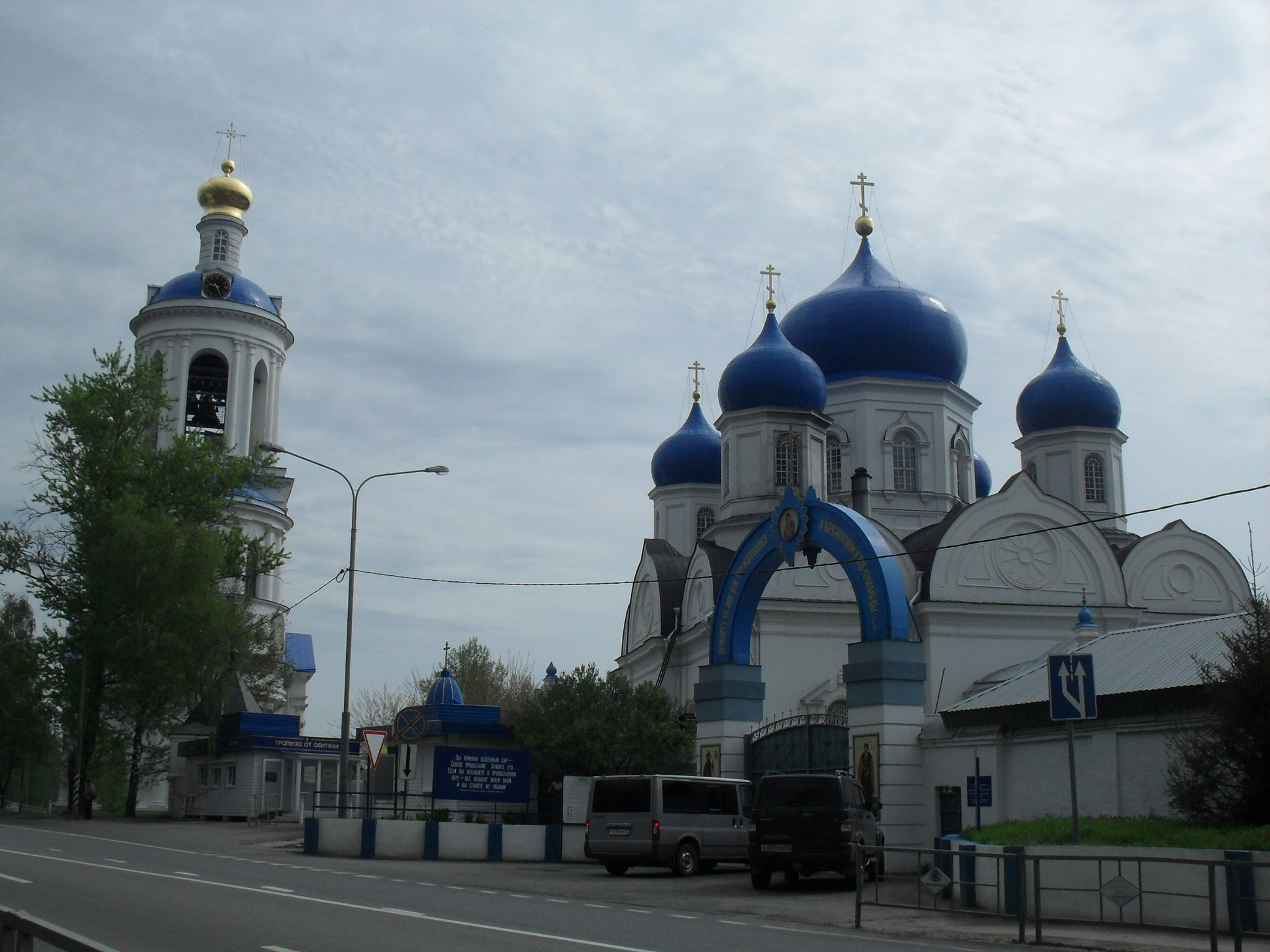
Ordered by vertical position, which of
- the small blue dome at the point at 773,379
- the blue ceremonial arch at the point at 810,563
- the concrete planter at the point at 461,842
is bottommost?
the concrete planter at the point at 461,842

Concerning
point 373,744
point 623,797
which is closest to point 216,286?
point 373,744

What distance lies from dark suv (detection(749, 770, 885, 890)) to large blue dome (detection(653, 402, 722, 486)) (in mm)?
29368

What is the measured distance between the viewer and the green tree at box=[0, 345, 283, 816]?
32.2 metres

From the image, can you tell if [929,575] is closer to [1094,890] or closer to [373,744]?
[373,744]

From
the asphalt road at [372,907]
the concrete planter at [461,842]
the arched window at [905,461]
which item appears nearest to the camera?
the asphalt road at [372,907]

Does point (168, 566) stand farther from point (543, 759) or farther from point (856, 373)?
point (856, 373)

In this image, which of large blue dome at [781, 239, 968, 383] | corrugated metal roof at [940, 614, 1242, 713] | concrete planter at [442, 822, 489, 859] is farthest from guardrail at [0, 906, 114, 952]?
large blue dome at [781, 239, 968, 383]

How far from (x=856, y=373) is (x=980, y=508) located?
24.3ft

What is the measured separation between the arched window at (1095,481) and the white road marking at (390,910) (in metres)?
28.6

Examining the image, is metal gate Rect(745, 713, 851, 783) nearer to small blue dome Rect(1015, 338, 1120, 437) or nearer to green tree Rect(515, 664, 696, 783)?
green tree Rect(515, 664, 696, 783)

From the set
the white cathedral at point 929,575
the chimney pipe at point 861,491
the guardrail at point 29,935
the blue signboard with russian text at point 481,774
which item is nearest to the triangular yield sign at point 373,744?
the blue signboard with russian text at point 481,774

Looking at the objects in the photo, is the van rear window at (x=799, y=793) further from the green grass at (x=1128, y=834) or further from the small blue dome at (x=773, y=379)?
the small blue dome at (x=773, y=379)

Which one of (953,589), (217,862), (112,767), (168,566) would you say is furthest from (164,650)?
(953,589)

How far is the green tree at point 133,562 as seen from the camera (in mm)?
32219
